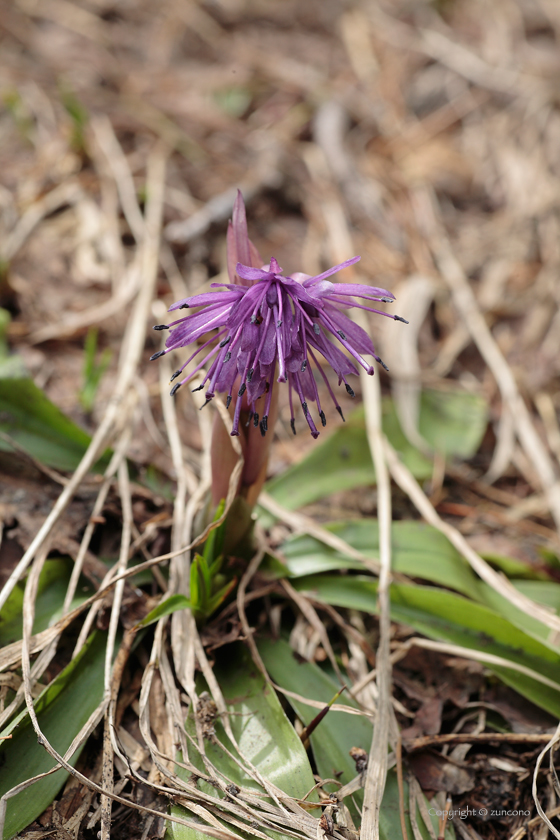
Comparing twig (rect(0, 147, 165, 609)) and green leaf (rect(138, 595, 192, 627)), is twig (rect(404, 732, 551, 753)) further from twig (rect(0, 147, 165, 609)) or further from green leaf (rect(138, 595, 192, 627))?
twig (rect(0, 147, 165, 609))

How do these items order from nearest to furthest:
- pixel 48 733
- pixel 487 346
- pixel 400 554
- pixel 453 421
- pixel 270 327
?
pixel 270 327, pixel 48 733, pixel 400 554, pixel 453 421, pixel 487 346

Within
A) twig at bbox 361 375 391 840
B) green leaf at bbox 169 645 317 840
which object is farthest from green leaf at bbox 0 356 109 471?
twig at bbox 361 375 391 840

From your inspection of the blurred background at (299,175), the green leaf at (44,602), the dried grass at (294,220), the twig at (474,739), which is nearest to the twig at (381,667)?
the dried grass at (294,220)

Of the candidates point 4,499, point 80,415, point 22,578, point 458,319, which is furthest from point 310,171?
point 22,578

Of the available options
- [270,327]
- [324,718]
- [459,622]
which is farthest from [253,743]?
[270,327]

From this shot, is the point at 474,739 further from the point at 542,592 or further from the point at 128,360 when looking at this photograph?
the point at 128,360
